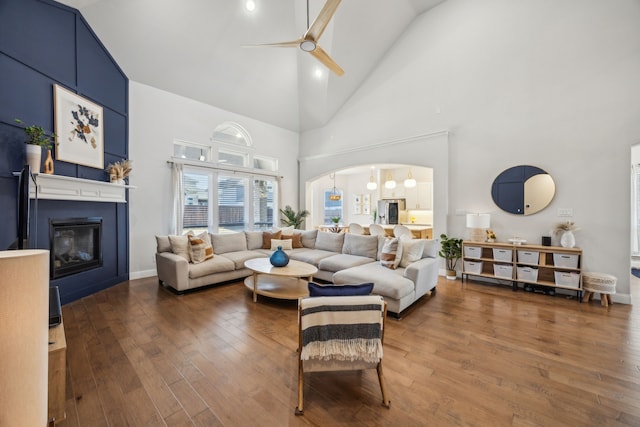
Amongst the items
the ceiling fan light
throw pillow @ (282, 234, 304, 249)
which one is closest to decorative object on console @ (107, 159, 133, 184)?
throw pillow @ (282, 234, 304, 249)

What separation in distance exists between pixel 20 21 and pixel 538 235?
26.2 feet

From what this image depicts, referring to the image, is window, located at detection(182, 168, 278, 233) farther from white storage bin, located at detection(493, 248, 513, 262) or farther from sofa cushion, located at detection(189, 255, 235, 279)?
white storage bin, located at detection(493, 248, 513, 262)

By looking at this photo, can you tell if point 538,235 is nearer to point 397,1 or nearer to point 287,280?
point 287,280

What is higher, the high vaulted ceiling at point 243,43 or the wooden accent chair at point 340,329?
the high vaulted ceiling at point 243,43

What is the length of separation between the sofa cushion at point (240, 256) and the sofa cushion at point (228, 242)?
129 millimetres

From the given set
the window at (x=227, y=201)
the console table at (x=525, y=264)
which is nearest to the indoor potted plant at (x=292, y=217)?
the window at (x=227, y=201)

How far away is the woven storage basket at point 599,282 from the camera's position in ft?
12.3

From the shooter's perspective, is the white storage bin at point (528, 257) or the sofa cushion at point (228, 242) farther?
the sofa cushion at point (228, 242)

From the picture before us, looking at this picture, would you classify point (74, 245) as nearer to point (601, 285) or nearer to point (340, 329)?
point (340, 329)

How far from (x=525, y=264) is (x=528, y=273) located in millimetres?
151

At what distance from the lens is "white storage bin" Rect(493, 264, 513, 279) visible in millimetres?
4527

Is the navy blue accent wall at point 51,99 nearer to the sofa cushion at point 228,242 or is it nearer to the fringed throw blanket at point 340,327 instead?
the sofa cushion at point 228,242

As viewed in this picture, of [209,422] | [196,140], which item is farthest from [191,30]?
[209,422]

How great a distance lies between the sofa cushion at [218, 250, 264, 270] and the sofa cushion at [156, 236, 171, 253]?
0.97 metres
